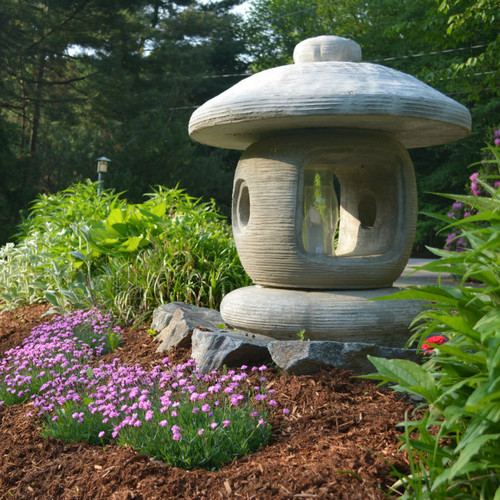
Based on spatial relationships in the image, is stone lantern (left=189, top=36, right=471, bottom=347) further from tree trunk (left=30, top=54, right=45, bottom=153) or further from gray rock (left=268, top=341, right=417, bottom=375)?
tree trunk (left=30, top=54, right=45, bottom=153)

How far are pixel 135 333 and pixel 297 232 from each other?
5.71 ft

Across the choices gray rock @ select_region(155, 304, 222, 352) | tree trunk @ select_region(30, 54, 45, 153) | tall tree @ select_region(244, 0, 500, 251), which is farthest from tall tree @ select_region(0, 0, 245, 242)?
gray rock @ select_region(155, 304, 222, 352)

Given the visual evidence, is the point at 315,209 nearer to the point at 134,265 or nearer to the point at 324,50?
the point at 324,50

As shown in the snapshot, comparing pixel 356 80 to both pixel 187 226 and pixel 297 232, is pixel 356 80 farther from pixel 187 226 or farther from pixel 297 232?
pixel 187 226

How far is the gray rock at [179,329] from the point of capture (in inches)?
158

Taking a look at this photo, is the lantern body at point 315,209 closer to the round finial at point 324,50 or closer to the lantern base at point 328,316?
the lantern base at point 328,316

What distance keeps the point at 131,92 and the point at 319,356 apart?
1649cm

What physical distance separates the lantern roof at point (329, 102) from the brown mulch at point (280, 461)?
5.08 ft

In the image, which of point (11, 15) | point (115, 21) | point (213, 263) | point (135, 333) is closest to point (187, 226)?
point (213, 263)

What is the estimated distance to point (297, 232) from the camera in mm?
3881

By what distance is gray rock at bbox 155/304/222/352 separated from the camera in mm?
4008

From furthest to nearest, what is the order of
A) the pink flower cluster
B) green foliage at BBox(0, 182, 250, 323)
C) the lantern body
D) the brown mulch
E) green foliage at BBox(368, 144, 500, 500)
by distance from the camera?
green foliage at BBox(0, 182, 250, 323) → the lantern body → the pink flower cluster → the brown mulch → green foliage at BBox(368, 144, 500, 500)

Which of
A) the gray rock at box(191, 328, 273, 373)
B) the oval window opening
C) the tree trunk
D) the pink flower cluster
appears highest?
the tree trunk

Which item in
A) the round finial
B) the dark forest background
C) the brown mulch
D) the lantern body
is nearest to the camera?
the brown mulch
